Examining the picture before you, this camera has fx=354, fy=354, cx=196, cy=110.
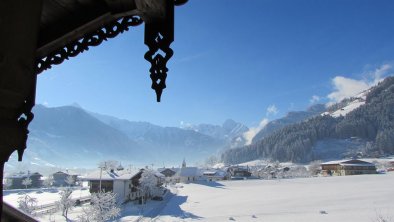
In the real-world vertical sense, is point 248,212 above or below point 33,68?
below

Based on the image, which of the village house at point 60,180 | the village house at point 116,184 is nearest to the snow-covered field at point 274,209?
the village house at point 116,184

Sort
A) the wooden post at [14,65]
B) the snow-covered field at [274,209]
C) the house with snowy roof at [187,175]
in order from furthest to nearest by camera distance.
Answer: the house with snowy roof at [187,175]
the snow-covered field at [274,209]
the wooden post at [14,65]

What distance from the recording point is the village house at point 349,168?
127156 millimetres

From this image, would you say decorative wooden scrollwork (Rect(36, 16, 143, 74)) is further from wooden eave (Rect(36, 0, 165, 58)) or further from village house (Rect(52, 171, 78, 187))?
village house (Rect(52, 171, 78, 187))

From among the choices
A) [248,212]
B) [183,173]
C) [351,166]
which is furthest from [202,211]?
[351,166]

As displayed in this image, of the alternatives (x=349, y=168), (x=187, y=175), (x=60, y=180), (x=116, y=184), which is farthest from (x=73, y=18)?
(x=349, y=168)

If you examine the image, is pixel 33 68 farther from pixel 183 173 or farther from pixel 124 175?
pixel 183 173

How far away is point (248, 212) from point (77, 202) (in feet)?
90.5

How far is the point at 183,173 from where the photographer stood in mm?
120688

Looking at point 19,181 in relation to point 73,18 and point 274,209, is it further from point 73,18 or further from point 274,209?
point 73,18

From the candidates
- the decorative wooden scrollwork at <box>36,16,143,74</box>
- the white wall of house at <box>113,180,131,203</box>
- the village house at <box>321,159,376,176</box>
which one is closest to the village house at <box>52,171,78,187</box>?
the white wall of house at <box>113,180,131,203</box>

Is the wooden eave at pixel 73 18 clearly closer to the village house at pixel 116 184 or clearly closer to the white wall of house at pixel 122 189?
the village house at pixel 116 184

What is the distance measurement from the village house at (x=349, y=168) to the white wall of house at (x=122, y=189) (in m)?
94.9

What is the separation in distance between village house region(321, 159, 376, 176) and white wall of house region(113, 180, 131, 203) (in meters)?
94.9
